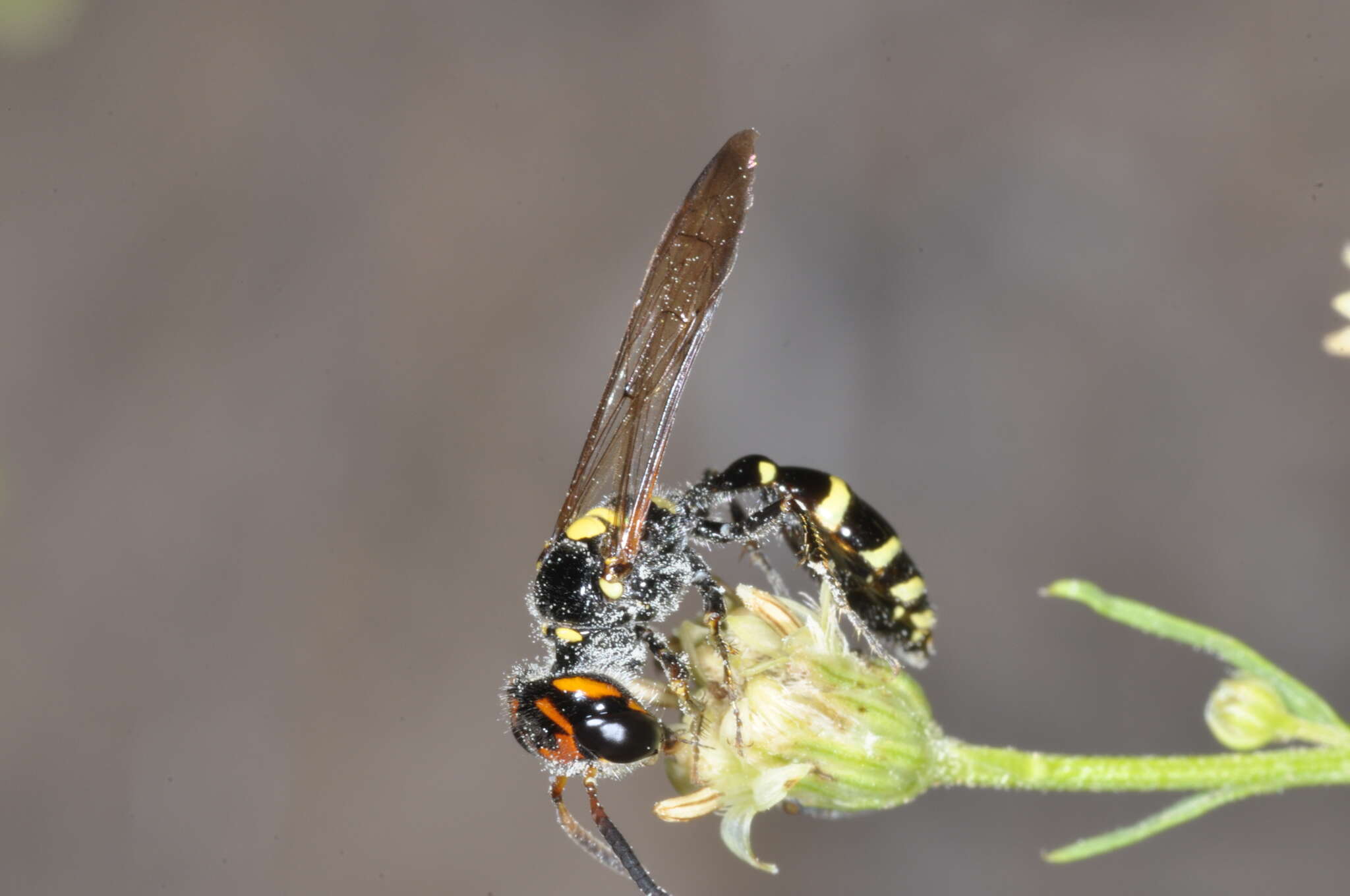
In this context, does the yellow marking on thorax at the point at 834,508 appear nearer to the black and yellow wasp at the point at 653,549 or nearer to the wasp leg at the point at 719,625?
the black and yellow wasp at the point at 653,549

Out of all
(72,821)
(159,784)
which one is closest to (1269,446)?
(159,784)

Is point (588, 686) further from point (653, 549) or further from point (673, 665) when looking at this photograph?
point (653, 549)

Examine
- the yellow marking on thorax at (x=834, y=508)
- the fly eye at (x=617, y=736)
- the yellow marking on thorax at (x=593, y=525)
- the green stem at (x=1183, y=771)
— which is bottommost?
the green stem at (x=1183, y=771)

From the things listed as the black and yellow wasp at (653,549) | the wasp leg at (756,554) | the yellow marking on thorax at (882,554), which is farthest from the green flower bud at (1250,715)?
the wasp leg at (756,554)

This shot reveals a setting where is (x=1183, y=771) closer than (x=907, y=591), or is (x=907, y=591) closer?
(x=1183, y=771)

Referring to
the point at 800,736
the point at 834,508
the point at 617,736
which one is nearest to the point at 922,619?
the point at 834,508

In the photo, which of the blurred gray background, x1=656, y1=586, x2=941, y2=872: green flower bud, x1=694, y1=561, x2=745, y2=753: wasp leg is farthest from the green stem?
the blurred gray background

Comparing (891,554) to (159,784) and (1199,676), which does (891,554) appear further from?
(159,784)
